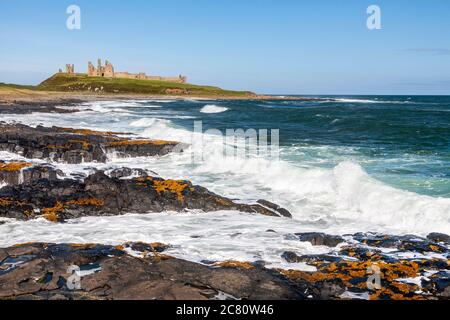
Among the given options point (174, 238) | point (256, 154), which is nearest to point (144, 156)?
point (256, 154)

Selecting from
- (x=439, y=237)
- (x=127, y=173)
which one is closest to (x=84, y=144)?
(x=127, y=173)

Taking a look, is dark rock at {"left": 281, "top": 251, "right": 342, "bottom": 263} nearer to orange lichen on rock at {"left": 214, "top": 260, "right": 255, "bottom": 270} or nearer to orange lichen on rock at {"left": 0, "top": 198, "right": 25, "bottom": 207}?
orange lichen on rock at {"left": 214, "top": 260, "right": 255, "bottom": 270}

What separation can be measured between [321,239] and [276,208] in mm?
3410

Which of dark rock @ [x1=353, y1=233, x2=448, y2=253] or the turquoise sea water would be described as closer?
dark rock @ [x1=353, y1=233, x2=448, y2=253]

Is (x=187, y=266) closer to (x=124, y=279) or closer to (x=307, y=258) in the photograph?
(x=124, y=279)

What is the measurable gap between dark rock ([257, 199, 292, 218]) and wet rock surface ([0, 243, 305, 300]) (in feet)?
16.5

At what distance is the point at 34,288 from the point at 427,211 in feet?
33.5

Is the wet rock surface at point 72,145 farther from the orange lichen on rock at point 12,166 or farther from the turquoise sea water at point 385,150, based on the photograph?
the turquoise sea water at point 385,150

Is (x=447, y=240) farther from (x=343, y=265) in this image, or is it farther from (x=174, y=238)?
(x=174, y=238)

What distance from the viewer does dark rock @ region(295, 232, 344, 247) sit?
9578mm

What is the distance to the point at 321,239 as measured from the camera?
969 cm

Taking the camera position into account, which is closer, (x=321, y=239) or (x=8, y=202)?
(x=321, y=239)

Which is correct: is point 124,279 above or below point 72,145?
below

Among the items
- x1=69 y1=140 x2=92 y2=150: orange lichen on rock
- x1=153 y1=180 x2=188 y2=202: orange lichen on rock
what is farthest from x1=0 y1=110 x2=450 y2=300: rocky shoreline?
x1=69 y1=140 x2=92 y2=150: orange lichen on rock
